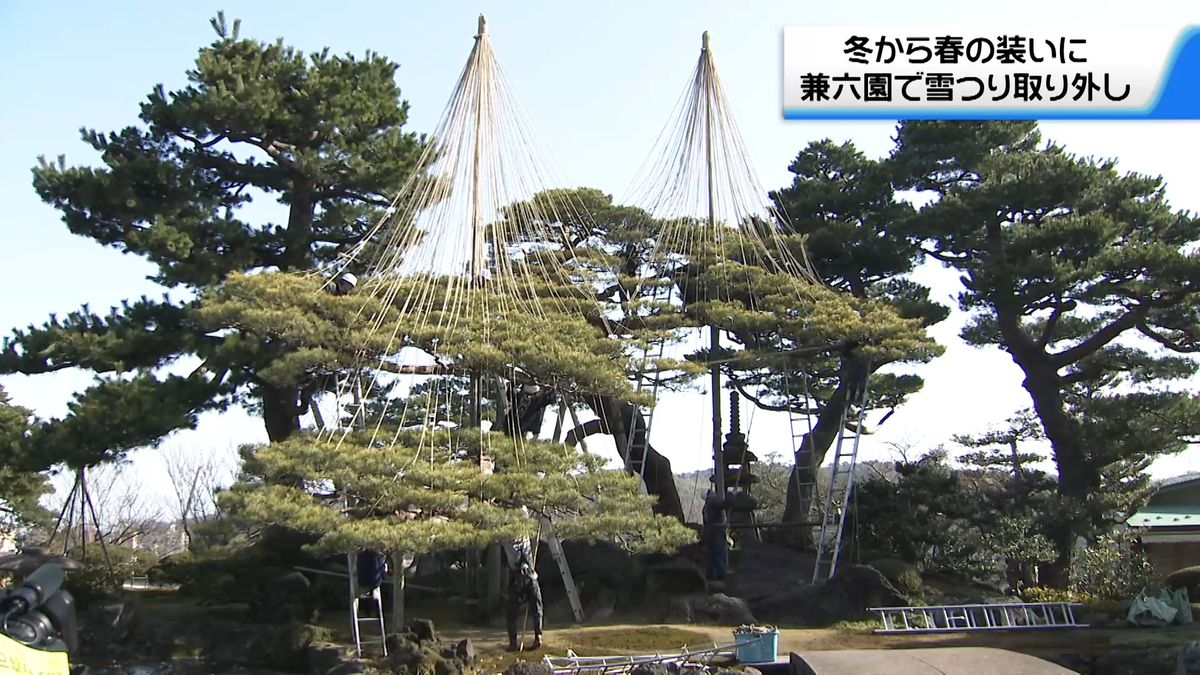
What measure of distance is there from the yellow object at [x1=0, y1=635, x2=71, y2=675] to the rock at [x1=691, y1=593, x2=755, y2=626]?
10.2 metres

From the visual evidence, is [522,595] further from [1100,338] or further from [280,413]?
[1100,338]

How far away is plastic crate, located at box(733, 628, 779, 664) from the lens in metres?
9.43

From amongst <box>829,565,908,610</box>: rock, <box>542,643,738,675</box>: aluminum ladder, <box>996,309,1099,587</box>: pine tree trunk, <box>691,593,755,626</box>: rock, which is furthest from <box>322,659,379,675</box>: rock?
<box>996,309,1099,587</box>: pine tree trunk

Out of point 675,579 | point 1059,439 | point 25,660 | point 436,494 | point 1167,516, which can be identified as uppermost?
point 1059,439

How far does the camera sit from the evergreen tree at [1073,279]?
14.0 metres

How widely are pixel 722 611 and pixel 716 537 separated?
1946 mm

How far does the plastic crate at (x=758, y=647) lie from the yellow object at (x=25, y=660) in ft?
23.0

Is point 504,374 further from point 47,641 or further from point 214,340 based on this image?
point 47,641

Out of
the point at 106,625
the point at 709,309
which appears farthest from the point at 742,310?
the point at 106,625

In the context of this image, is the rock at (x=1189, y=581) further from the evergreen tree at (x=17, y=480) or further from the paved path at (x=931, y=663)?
the evergreen tree at (x=17, y=480)

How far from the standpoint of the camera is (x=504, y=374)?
11.5 m

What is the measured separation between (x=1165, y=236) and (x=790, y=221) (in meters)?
6.02

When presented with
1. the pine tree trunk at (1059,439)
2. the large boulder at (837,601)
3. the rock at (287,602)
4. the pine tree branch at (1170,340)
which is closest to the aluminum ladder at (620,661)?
the large boulder at (837,601)

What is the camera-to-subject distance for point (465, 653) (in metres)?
10.2
